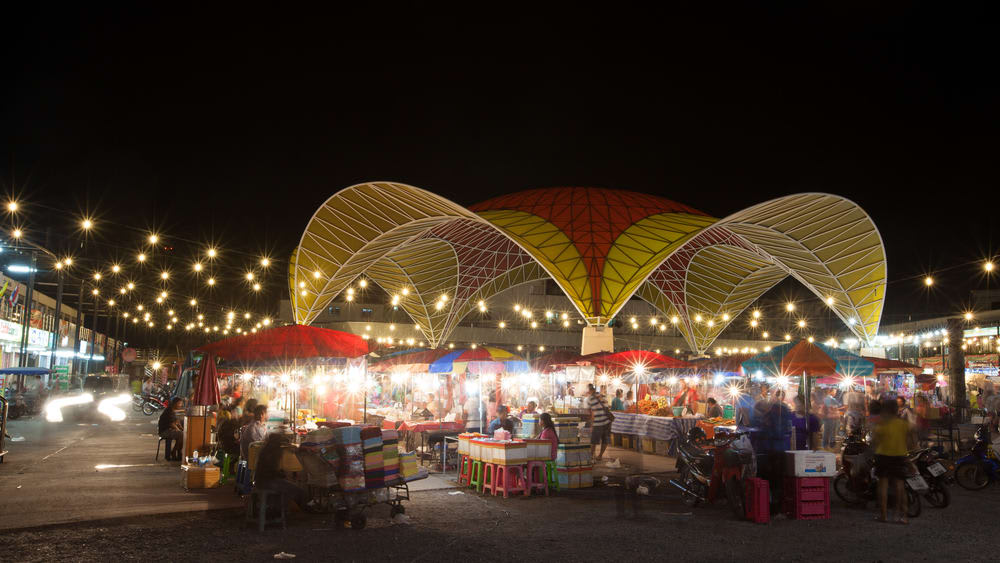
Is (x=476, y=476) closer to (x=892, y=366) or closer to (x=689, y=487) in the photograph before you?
(x=689, y=487)

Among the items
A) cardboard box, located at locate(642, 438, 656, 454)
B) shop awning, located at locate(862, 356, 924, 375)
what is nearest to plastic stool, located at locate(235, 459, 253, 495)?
cardboard box, located at locate(642, 438, 656, 454)

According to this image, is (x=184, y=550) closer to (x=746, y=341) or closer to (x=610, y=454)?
(x=610, y=454)

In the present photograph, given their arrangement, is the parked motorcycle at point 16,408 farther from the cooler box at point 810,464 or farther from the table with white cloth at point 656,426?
the cooler box at point 810,464

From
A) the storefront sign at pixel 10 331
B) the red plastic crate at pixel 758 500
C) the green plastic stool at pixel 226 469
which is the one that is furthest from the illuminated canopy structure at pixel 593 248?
the red plastic crate at pixel 758 500

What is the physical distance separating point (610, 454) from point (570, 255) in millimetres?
11777

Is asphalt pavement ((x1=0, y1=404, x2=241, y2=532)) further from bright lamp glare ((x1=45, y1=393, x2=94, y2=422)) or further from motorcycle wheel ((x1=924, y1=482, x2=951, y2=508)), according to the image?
motorcycle wheel ((x1=924, y1=482, x2=951, y2=508))

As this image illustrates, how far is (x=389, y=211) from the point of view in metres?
28.4

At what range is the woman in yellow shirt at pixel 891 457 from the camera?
884 cm

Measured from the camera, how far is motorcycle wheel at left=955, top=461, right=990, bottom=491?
11586 millimetres

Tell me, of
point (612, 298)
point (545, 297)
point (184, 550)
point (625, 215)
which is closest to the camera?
point (184, 550)

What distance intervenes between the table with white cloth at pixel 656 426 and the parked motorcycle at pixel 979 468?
Result: 18.3 feet

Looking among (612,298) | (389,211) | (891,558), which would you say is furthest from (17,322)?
(891,558)

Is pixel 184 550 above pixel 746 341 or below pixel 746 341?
below

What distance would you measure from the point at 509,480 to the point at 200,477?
4989mm
